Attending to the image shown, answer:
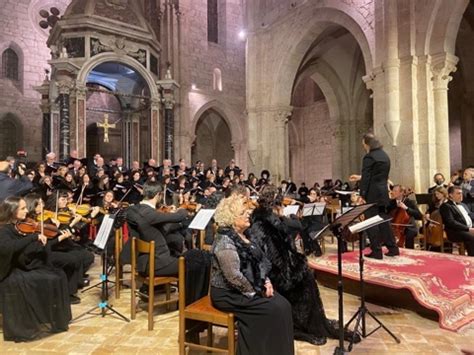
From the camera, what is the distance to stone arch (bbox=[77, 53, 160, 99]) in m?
13.0

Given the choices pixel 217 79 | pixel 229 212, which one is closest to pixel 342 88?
pixel 217 79

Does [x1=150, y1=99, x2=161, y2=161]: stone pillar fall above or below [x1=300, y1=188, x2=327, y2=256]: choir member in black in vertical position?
above

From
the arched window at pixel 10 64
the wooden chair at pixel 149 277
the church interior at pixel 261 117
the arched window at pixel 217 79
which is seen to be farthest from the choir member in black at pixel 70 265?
the arched window at pixel 217 79

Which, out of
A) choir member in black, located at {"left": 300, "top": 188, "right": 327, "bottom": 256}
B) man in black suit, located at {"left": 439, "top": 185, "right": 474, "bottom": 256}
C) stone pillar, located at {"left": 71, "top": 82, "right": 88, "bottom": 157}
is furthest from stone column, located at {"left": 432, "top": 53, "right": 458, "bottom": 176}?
stone pillar, located at {"left": 71, "top": 82, "right": 88, "bottom": 157}

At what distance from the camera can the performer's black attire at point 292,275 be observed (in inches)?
129

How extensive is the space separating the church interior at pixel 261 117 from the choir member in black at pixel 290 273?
0.44 feet

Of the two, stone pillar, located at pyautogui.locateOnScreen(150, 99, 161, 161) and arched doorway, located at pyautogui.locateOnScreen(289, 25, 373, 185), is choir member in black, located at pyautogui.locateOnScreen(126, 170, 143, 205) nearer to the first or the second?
stone pillar, located at pyautogui.locateOnScreen(150, 99, 161, 161)

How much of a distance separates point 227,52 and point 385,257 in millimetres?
16834

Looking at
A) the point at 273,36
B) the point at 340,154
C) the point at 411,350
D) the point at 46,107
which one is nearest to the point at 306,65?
the point at 273,36

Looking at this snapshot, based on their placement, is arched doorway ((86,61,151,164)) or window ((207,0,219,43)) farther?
window ((207,0,219,43))

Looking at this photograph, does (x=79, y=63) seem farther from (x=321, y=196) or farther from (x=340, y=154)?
(x=340, y=154)

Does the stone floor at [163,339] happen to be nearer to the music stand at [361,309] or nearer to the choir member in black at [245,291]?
the music stand at [361,309]

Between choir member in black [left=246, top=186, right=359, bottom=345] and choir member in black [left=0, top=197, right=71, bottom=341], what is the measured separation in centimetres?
201

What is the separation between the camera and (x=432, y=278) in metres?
4.37
